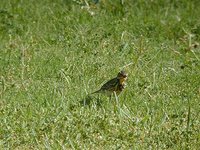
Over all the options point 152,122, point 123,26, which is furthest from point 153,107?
point 123,26

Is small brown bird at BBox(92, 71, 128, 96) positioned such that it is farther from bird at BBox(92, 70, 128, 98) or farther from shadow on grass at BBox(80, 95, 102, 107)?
shadow on grass at BBox(80, 95, 102, 107)

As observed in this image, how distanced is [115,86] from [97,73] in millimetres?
850

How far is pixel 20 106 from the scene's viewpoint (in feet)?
19.7

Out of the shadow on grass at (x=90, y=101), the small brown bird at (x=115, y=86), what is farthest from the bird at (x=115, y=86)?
the shadow on grass at (x=90, y=101)

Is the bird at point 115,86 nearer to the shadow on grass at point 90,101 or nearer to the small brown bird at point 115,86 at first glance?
the small brown bird at point 115,86

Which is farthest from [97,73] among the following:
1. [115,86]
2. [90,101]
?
[90,101]

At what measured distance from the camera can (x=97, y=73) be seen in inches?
279

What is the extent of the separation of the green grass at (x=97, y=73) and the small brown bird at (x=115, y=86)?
0.07 metres

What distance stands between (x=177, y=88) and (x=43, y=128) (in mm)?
1814

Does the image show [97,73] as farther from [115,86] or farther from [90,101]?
[90,101]

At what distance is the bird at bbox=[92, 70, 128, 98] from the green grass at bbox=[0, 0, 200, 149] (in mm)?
67

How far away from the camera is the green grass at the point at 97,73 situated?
18.0ft

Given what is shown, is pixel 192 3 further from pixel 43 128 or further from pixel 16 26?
pixel 43 128

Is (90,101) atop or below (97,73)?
atop
